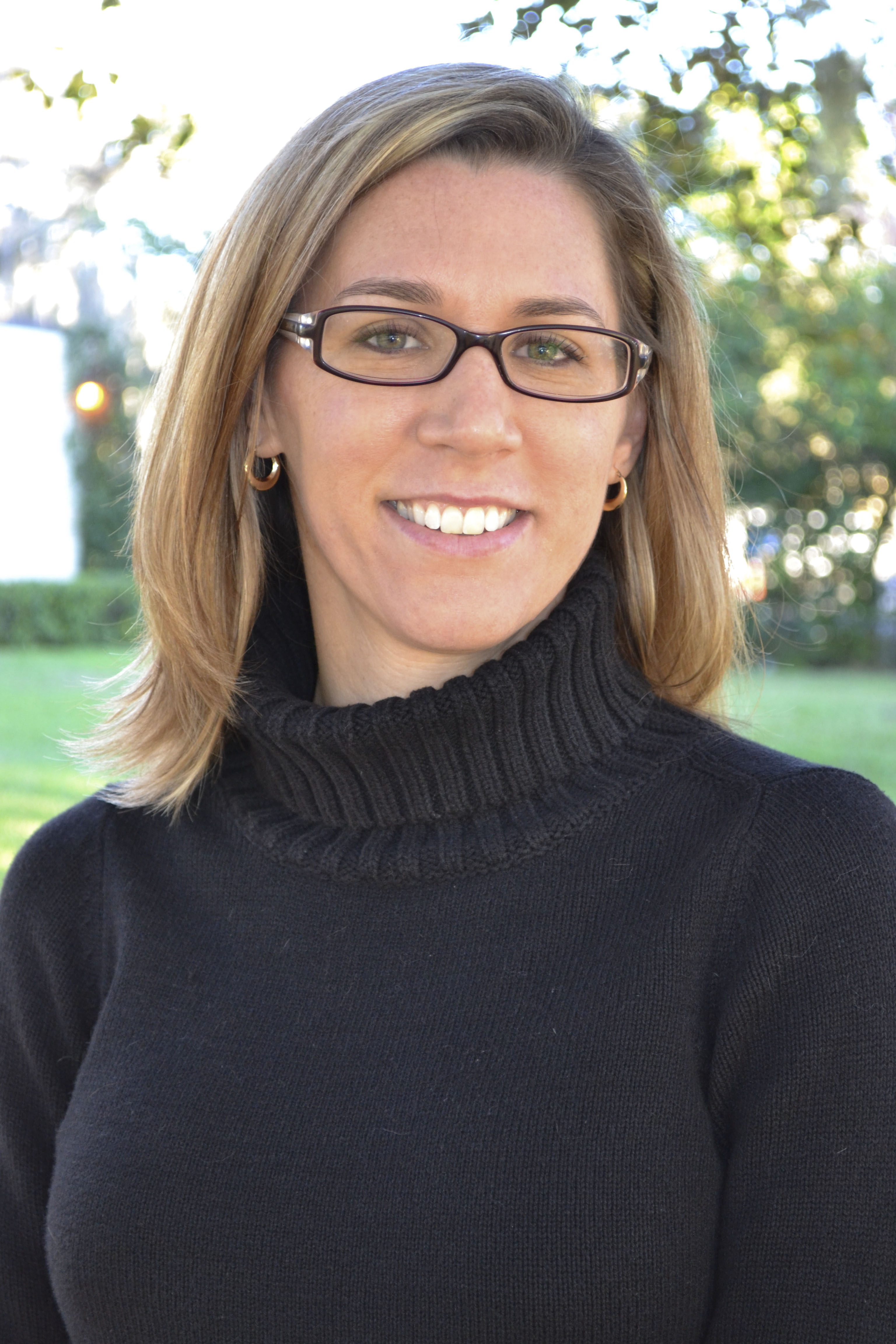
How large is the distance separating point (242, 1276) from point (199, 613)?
93 cm

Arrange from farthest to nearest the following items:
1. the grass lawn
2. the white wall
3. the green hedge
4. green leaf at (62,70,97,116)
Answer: the white wall < the green hedge < the grass lawn < green leaf at (62,70,97,116)

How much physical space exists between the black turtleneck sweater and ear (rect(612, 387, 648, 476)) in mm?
187

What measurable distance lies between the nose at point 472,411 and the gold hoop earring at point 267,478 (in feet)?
1.17

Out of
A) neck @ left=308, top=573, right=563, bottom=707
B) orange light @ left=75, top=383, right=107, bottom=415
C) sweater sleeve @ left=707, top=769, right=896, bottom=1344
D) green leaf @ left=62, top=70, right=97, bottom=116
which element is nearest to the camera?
sweater sleeve @ left=707, top=769, right=896, bottom=1344

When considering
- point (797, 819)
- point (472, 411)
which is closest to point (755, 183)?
point (472, 411)

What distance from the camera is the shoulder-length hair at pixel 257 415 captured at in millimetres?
1709

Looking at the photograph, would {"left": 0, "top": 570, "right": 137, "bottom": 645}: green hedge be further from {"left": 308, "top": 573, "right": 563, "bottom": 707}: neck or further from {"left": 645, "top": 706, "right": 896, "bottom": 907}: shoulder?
{"left": 645, "top": 706, "right": 896, "bottom": 907}: shoulder

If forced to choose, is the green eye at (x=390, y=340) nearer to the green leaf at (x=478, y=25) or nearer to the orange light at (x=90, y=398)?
the green leaf at (x=478, y=25)

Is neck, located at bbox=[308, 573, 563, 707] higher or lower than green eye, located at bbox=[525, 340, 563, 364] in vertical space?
lower

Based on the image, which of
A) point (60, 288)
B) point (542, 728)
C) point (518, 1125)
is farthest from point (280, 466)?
point (60, 288)

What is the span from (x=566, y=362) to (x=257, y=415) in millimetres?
449

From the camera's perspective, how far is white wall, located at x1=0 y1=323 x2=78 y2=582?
59.5 ft

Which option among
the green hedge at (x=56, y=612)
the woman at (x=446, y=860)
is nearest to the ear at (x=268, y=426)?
the woman at (x=446, y=860)

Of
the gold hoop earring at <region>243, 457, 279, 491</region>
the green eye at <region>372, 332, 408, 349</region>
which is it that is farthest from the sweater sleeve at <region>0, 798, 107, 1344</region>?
the green eye at <region>372, 332, 408, 349</region>
